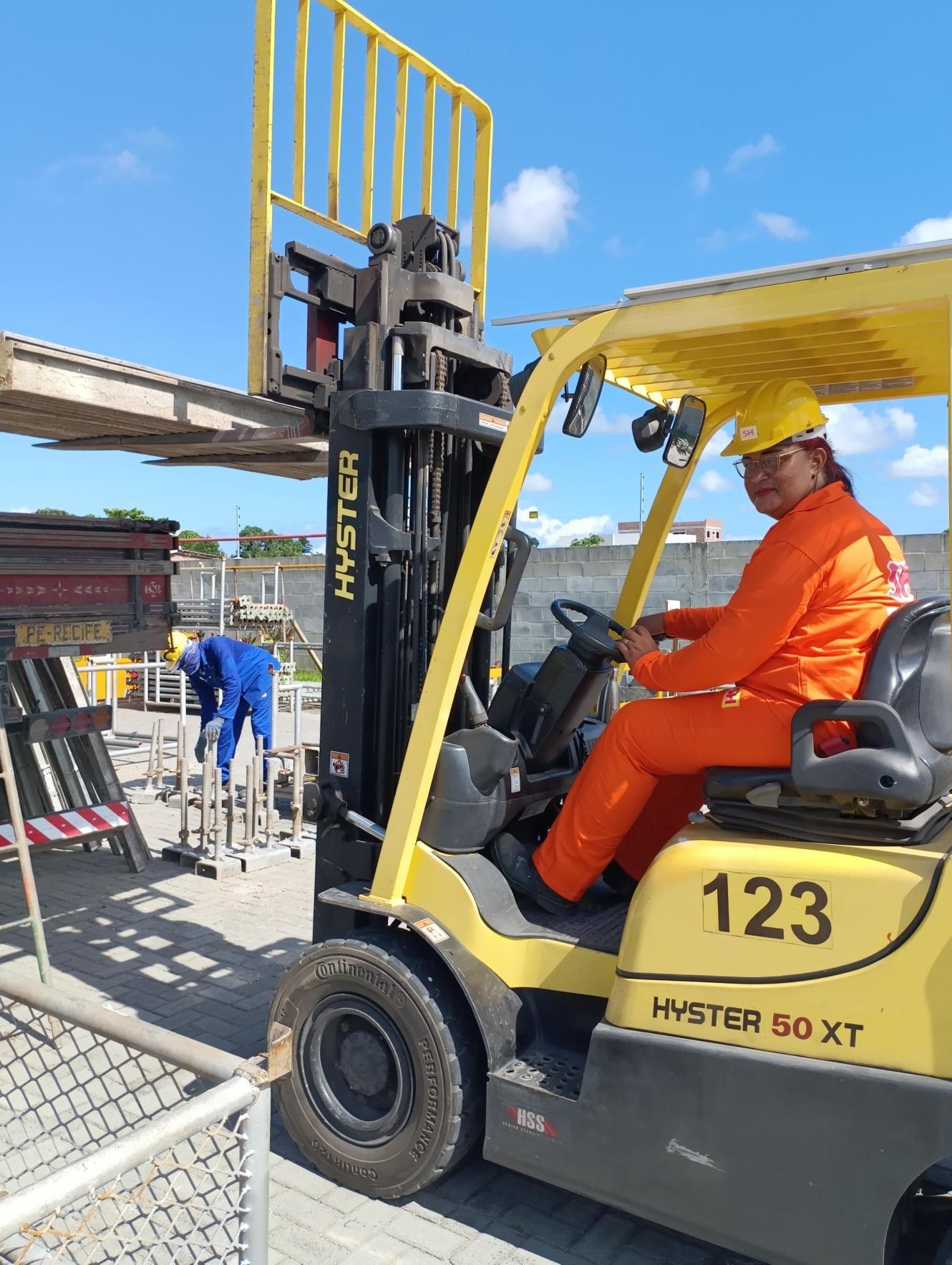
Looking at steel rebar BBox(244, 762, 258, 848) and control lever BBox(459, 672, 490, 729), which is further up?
control lever BBox(459, 672, 490, 729)

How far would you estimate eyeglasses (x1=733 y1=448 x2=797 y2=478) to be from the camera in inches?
122

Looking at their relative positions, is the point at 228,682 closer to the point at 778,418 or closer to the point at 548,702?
the point at 548,702

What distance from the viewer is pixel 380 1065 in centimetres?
340

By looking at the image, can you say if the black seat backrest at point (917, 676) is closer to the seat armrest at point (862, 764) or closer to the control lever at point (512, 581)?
the seat armrest at point (862, 764)

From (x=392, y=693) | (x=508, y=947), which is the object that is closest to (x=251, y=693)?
(x=392, y=693)

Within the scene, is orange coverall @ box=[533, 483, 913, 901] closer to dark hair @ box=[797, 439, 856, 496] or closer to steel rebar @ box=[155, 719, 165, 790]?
dark hair @ box=[797, 439, 856, 496]

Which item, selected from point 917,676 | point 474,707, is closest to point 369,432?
point 474,707

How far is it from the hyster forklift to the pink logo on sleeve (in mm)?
162

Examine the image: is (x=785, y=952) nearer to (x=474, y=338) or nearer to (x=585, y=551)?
(x=474, y=338)

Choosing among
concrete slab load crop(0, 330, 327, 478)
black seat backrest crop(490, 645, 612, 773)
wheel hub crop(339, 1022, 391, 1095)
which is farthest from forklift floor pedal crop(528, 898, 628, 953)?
concrete slab load crop(0, 330, 327, 478)

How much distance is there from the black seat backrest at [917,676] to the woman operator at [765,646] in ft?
0.29

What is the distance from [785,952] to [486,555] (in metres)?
1.43

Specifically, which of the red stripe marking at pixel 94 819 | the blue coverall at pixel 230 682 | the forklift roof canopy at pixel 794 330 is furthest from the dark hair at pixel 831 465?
the blue coverall at pixel 230 682

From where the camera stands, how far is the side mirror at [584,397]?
3195mm
